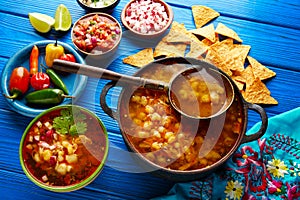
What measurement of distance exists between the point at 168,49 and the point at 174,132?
25.6 inches

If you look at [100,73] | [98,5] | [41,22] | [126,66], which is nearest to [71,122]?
[100,73]

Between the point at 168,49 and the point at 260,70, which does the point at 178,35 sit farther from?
the point at 260,70

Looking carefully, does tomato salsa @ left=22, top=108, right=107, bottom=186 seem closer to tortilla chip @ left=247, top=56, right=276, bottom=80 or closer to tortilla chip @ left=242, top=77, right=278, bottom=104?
tortilla chip @ left=242, top=77, right=278, bottom=104

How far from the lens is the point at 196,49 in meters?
2.63

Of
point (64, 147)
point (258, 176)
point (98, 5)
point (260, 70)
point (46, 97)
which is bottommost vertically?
point (258, 176)

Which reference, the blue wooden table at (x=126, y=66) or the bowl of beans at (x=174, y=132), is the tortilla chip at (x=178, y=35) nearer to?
the blue wooden table at (x=126, y=66)

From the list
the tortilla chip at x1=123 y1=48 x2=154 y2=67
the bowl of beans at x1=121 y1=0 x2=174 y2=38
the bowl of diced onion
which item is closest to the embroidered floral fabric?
the tortilla chip at x1=123 y1=48 x2=154 y2=67

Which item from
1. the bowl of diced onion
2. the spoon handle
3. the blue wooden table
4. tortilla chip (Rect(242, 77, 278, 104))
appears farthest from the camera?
the bowl of diced onion

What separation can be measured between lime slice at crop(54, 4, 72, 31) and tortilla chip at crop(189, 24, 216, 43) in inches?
29.2

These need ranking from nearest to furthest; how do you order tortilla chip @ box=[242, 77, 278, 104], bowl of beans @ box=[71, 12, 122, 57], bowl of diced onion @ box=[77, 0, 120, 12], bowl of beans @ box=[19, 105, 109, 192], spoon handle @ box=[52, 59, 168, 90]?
1. spoon handle @ box=[52, 59, 168, 90]
2. bowl of beans @ box=[19, 105, 109, 192]
3. tortilla chip @ box=[242, 77, 278, 104]
4. bowl of beans @ box=[71, 12, 122, 57]
5. bowl of diced onion @ box=[77, 0, 120, 12]

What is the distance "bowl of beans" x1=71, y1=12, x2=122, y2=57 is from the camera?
260cm

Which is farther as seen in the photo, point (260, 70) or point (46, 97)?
point (260, 70)

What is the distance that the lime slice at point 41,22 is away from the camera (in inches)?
105

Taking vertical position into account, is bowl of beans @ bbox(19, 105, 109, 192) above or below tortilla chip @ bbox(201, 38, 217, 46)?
below
